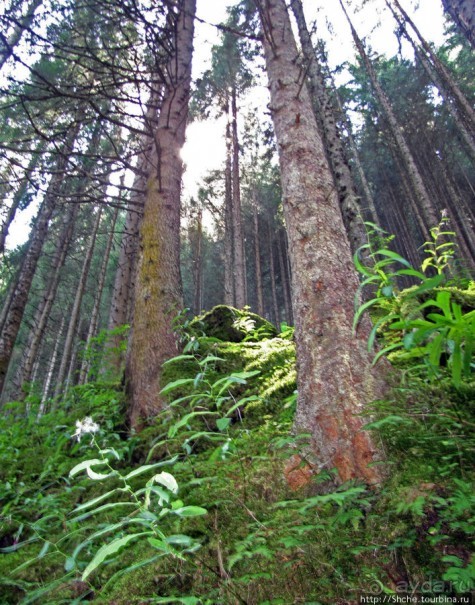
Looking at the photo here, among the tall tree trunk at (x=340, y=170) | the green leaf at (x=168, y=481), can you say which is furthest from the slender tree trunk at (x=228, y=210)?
the green leaf at (x=168, y=481)

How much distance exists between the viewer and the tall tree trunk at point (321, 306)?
165cm

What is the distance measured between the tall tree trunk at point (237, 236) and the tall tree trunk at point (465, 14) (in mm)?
10565

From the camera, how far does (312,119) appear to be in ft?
9.61

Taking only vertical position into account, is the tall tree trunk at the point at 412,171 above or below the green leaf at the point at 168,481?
above

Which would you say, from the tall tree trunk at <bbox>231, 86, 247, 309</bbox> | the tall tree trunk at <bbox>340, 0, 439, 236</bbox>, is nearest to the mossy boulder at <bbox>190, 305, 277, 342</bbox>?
the tall tree trunk at <bbox>340, 0, 439, 236</bbox>

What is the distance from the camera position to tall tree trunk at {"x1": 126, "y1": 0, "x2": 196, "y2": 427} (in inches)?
125

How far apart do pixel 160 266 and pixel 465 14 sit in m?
8.61

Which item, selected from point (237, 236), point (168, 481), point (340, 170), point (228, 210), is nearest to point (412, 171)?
point (340, 170)

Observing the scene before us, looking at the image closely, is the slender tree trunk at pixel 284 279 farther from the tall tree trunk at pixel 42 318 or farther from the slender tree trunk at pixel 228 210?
the tall tree trunk at pixel 42 318

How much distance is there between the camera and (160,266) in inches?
147

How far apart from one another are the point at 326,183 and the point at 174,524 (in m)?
2.33

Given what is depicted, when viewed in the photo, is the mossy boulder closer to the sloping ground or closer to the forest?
the forest

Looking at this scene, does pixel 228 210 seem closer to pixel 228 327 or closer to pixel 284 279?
pixel 284 279

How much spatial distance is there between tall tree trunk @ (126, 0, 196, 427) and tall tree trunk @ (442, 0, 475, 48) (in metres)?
6.18
